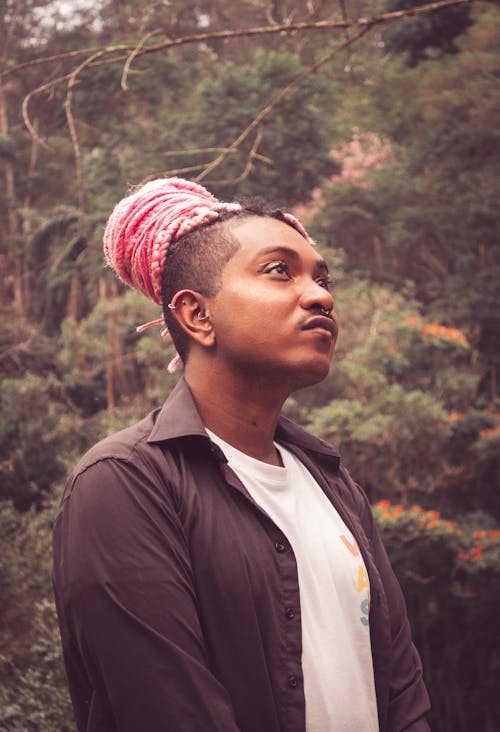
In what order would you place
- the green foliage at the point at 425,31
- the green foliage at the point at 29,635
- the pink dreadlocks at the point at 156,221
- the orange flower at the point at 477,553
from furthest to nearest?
1. the green foliage at the point at 425,31
2. the orange flower at the point at 477,553
3. the green foliage at the point at 29,635
4. the pink dreadlocks at the point at 156,221

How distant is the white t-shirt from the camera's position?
1275mm

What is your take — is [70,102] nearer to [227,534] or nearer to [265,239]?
[265,239]

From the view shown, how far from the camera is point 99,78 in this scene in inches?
418

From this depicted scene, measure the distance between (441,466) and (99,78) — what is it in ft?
24.0

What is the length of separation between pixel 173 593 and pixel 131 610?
7 centimetres

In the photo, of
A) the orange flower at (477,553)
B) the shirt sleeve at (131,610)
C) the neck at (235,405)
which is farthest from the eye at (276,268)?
the orange flower at (477,553)

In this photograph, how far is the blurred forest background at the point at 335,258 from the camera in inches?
290

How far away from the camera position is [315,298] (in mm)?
1395

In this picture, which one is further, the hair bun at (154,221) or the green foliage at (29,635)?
the green foliage at (29,635)

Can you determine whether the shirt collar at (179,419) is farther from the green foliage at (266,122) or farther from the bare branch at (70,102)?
the green foliage at (266,122)

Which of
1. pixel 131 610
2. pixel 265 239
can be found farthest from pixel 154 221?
pixel 131 610

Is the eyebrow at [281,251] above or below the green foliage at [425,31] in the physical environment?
below

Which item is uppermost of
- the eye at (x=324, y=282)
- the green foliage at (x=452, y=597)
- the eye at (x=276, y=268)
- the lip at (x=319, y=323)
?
the eye at (x=276, y=268)

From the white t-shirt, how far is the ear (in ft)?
0.64
